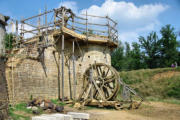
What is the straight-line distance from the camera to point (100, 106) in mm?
12016

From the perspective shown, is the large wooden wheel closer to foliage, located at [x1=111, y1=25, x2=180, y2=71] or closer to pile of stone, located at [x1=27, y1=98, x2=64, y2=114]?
pile of stone, located at [x1=27, y1=98, x2=64, y2=114]

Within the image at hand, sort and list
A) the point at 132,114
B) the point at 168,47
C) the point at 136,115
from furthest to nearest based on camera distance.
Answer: the point at 168,47, the point at 132,114, the point at 136,115

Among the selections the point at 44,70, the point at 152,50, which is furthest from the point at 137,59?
the point at 44,70

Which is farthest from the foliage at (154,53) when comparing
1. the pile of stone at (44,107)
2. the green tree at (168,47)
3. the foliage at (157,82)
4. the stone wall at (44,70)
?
the pile of stone at (44,107)

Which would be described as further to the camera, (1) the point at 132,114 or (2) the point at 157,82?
(2) the point at 157,82

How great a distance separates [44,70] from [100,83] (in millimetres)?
4506

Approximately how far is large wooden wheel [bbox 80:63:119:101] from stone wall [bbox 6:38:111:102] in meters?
1.15

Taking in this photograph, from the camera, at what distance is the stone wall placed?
1063 centimetres

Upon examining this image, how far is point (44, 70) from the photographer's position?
1273 centimetres

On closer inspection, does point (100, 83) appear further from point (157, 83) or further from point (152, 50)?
point (152, 50)

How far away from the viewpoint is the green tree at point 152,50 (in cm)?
3219

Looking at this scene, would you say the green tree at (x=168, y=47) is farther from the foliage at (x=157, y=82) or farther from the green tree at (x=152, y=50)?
the foliage at (x=157, y=82)

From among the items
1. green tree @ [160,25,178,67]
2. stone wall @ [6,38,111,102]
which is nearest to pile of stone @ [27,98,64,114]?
stone wall @ [6,38,111,102]

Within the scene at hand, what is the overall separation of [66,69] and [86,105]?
3.32 metres
